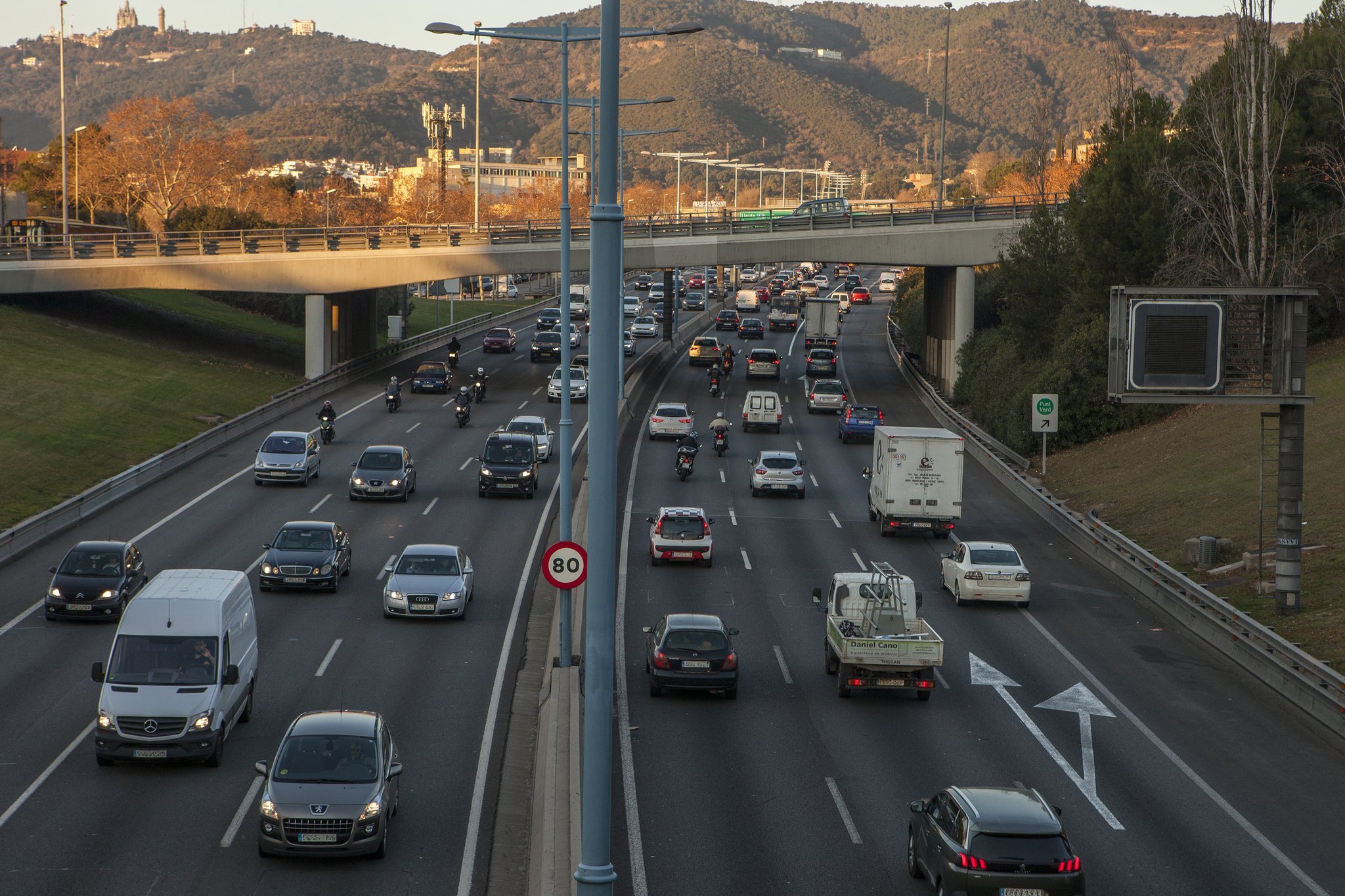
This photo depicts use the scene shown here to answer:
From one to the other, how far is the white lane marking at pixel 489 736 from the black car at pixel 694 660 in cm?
281

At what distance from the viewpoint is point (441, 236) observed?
7069 centimetres

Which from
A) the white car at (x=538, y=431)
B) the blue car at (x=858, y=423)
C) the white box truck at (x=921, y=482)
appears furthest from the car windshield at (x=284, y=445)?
the blue car at (x=858, y=423)

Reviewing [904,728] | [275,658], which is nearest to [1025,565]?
[904,728]

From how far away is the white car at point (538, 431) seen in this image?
50906 millimetres

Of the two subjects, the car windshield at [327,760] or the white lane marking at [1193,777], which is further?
the white lane marking at [1193,777]

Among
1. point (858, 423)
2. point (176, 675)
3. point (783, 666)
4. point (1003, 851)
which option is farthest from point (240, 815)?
point (858, 423)

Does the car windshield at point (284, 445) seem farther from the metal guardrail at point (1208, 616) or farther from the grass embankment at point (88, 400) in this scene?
the metal guardrail at point (1208, 616)

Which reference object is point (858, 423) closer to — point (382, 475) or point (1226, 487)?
point (1226, 487)

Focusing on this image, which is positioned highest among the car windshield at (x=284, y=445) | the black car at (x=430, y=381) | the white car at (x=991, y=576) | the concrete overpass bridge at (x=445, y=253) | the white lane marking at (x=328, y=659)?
the concrete overpass bridge at (x=445, y=253)

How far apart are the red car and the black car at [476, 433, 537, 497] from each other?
41.0 meters

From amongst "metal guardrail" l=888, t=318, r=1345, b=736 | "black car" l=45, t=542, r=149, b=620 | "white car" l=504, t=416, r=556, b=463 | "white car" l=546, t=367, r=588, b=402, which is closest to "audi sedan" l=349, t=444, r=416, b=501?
"white car" l=504, t=416, r=556, b=463

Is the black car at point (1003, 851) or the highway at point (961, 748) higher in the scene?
the black car at point (1003, 851)

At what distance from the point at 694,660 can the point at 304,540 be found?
480 inches

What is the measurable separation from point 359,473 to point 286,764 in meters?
26.2
